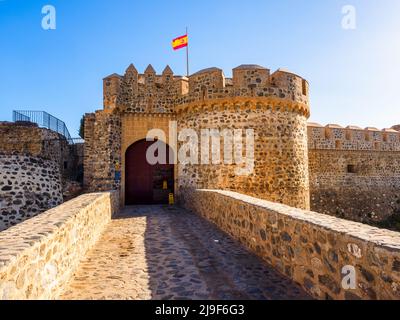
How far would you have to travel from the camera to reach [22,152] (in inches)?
473

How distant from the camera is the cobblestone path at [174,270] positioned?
11.0 feet

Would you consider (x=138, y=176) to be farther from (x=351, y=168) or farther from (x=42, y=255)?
(x=351, y=168)

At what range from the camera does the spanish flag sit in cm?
1253

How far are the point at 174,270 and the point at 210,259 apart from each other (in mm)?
764

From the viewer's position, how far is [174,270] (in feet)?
13.6

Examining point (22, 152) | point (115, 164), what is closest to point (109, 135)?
point (115, 164)

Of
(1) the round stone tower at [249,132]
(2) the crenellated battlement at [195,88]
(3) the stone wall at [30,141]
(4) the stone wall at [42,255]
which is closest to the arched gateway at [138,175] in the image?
(2) the crenellated battlement at [195,88]

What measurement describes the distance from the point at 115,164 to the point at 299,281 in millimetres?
9516

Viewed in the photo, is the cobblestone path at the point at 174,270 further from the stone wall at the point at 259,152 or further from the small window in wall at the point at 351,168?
the small window in wall at the point at 351,168

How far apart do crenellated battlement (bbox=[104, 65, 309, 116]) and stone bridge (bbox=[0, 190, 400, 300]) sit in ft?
18.4
